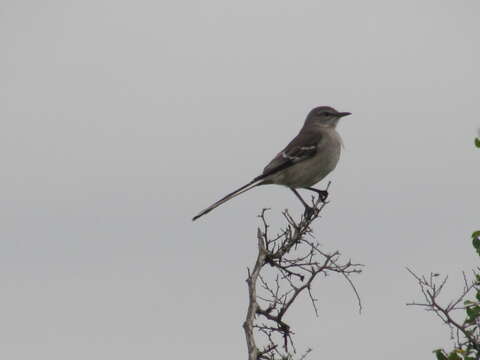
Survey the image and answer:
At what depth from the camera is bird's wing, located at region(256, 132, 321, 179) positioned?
12.4 meters

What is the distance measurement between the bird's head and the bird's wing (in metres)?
0.84

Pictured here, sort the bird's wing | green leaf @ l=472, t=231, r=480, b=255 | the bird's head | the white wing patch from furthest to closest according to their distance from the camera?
the bird's head → the white wing patch → the bird's wing → green leaf @ l=472, t=231, r=480, b=255

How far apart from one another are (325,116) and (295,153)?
73.1 inches

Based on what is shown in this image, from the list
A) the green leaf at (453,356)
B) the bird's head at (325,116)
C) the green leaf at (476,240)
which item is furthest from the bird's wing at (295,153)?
the green leaf at (453,356)

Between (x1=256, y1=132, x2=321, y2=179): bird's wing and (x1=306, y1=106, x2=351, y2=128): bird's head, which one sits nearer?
(x1=256, y1=132, x2=321, y2=179): bird's wing

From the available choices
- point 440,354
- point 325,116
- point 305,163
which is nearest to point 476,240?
point 440,354

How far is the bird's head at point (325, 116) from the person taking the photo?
14156 mm

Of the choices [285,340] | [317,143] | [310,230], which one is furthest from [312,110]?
[285,340]

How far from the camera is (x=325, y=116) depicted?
14.3 metres

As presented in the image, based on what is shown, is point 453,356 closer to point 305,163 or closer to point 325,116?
point 305,163

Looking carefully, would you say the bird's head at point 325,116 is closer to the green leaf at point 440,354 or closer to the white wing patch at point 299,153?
the white wing patch at point 299,153

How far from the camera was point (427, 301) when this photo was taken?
6941 mm

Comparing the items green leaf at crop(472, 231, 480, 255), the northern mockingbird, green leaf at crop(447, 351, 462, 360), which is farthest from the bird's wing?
green leaf at crop(447, 351, 462, 360)

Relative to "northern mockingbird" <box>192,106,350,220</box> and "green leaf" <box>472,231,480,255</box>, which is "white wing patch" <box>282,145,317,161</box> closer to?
"northern mockingbird" <box>192,106,350,220</box>
